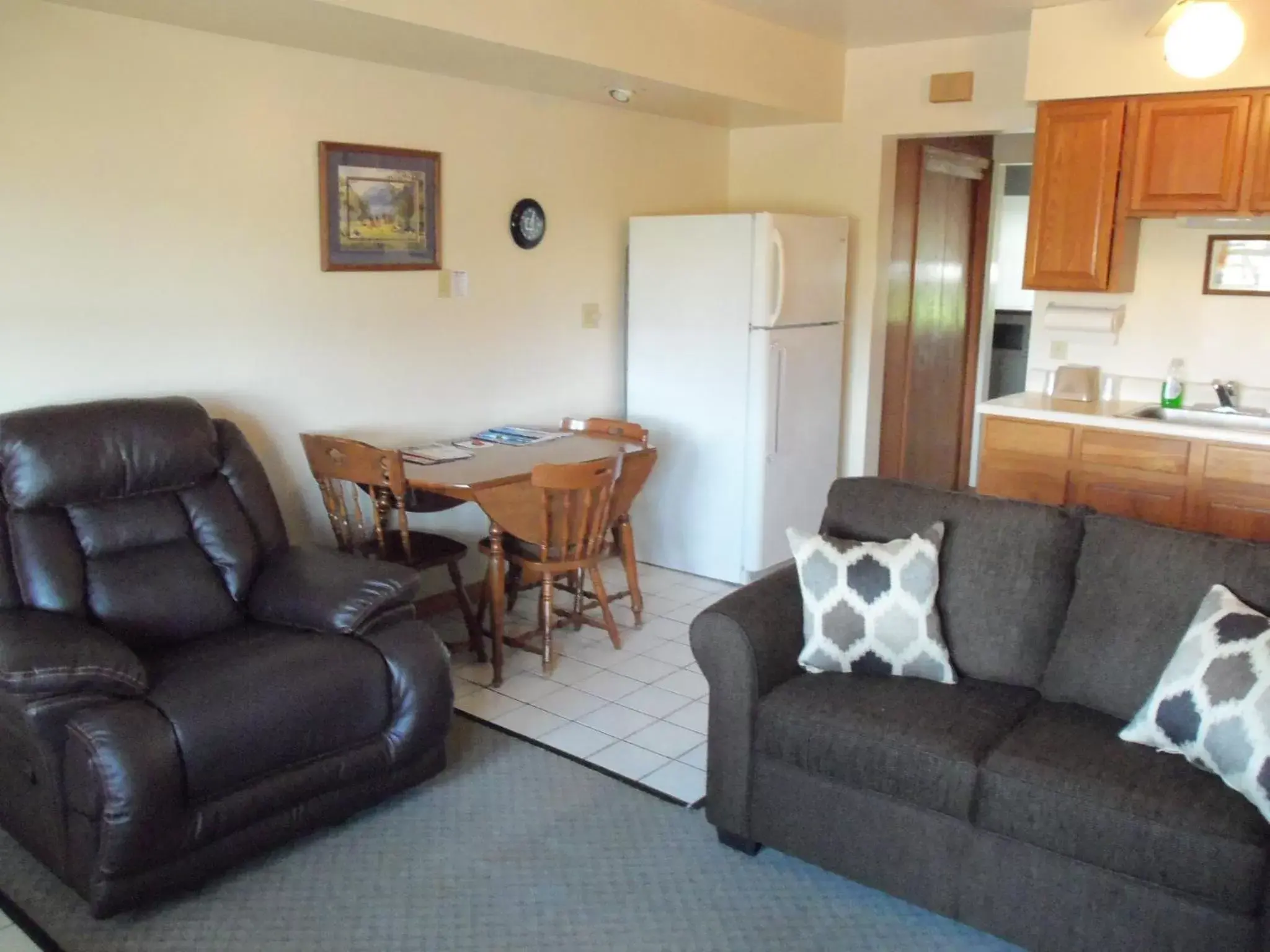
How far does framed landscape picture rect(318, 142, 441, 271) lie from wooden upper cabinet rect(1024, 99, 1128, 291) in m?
2.34

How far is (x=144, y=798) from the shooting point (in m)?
2.24

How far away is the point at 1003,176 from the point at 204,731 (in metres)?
5.58

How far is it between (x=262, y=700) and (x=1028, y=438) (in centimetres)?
300

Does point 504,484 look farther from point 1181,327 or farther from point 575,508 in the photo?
point 1181,327

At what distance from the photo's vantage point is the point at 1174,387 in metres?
4.23

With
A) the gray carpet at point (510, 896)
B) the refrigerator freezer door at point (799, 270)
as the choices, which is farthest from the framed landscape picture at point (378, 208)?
the gray carpet at point (510, 896)

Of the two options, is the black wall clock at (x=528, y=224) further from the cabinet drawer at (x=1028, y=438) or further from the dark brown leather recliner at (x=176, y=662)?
the cabinet drawer at (x=1028, y=438)

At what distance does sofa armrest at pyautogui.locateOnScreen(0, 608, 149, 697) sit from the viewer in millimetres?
2256

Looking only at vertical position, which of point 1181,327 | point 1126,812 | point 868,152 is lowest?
point 1126,812

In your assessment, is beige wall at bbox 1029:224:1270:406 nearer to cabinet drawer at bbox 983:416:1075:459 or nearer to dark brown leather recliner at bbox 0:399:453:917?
cabinet drawer at bbox 983:416:1075:459

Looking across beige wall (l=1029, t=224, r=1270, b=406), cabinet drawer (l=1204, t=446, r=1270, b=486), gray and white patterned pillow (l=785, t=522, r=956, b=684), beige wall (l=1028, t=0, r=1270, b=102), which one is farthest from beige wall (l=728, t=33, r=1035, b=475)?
gray and white patterned pillow (l=785, t=522, r=956, b=684)

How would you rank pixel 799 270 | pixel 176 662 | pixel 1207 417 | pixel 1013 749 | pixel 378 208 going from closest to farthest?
pixel 1013 749 < pixel 176 662 < pixel 378 208 < pixel 1207 417 < pixel 799 270

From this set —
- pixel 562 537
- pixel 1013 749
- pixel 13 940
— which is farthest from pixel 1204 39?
pixel 13 940

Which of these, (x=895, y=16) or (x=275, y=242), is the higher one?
(x=895, y=16)
